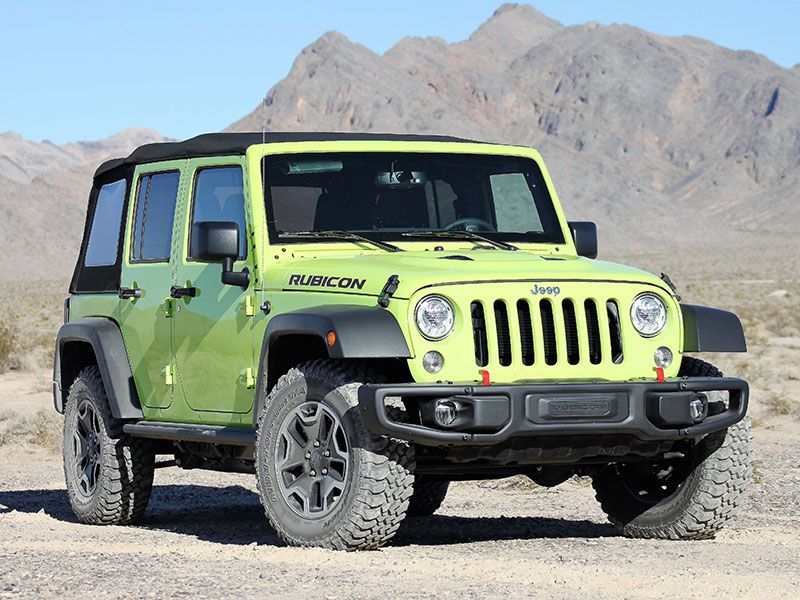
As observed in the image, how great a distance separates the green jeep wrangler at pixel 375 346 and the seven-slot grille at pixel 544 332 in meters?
0.01

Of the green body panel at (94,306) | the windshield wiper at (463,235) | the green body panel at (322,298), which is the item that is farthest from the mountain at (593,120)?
the windshield wiper at (463,235)

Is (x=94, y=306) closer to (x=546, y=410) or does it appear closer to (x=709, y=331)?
(x=546, y=410)

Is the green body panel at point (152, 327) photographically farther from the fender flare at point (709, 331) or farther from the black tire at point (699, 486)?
the fender flare at point (709, 331)

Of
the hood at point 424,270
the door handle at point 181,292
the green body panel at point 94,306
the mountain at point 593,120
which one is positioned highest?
the mountain at point 593,120

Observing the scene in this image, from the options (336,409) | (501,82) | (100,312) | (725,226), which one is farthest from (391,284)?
(501,82)

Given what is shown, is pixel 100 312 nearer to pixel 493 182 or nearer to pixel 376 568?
pixel 493 182

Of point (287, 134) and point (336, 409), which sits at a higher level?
point (287, 134)

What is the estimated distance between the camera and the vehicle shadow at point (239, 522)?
27.1ft

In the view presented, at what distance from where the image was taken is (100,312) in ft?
31.4

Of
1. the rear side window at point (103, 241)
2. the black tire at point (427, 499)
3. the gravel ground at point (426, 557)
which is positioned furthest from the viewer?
the black tire at point (427, 499)

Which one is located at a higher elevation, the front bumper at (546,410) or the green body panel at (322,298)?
the green body panel at (322,298)

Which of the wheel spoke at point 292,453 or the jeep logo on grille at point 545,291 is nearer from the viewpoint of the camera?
the jeep logo on grille at point 545,291

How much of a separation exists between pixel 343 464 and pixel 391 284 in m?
0.87

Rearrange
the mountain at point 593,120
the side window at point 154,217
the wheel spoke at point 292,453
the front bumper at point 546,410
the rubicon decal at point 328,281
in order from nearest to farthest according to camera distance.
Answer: the front bumper at point 546,410 → the rubicon decal at point 328,281 → the wheel spoke at point 292,453 → the side window at point 154,217 → the mountain at point 593,120
